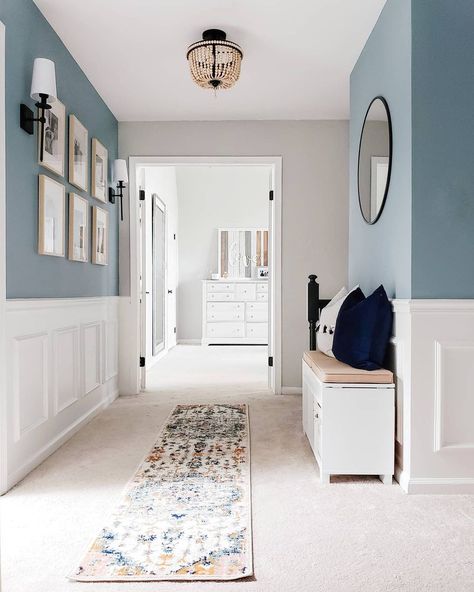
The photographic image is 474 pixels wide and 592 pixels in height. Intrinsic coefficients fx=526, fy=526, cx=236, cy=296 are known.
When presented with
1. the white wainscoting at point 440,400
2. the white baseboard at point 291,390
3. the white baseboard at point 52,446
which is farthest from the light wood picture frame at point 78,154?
the white baseboard at point 291,390

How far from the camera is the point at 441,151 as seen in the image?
230cm

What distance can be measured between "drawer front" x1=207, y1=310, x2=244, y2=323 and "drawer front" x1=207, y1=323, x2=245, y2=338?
0.08 m

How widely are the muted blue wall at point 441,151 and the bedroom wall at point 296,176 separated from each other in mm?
2276

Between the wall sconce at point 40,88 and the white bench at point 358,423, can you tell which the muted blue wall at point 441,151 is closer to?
the white bench at point 358,423

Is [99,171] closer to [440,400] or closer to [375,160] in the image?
[375,160]

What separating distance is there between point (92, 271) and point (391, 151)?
223cm

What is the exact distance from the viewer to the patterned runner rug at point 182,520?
5.39 feet

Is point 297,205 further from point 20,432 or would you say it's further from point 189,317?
point 189,317

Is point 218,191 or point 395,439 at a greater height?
point 218,191

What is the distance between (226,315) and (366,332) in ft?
19.7

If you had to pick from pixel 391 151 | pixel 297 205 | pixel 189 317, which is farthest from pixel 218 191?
pixel 391 151

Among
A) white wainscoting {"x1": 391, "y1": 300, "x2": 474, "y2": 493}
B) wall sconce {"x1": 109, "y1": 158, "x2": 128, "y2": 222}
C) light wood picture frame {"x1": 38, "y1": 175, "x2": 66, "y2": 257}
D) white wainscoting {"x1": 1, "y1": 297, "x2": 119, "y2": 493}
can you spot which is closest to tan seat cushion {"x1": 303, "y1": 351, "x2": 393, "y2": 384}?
white wainscoting {"x1": 391, "y1": 300, "x2": 474, "y2": 493}

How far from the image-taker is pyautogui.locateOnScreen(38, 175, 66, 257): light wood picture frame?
9.00 ft

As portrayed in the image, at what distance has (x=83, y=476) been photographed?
2.53 meters
